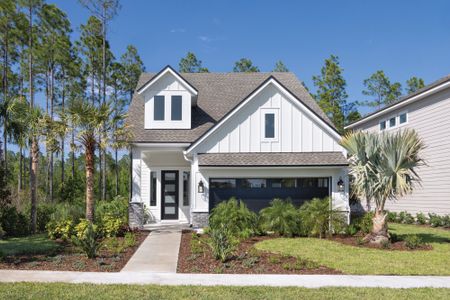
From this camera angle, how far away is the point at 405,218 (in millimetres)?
22266

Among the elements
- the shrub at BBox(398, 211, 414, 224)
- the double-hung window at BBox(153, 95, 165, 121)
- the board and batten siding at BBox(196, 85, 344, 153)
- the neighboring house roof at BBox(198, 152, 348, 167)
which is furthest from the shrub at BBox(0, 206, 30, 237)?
the shrub at BBox(398, 211, 414, 224)

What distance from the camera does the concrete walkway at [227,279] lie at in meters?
8.61

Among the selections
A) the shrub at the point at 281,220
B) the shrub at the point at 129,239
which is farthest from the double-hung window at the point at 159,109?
the shrub at the point at 281,220

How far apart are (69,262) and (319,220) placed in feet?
29.1

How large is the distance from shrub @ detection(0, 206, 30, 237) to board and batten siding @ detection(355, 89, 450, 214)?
17.6 meters

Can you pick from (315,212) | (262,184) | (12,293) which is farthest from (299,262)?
Result: (262,184)

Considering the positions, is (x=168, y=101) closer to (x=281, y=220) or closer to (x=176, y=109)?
(x=176, y=109)

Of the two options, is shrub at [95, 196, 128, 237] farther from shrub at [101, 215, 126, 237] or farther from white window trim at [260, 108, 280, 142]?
white window trim at [260, 108, 280, 142]

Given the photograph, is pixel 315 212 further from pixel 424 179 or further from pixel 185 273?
pixel 424 179

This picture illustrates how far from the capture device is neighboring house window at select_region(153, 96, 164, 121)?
19562 mm

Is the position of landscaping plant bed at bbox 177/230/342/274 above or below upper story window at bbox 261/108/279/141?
below

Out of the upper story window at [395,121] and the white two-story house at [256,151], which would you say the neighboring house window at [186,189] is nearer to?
the white two-story house at [256,151]

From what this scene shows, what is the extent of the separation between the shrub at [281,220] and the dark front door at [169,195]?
555cm

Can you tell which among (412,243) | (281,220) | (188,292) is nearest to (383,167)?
(412,243)
